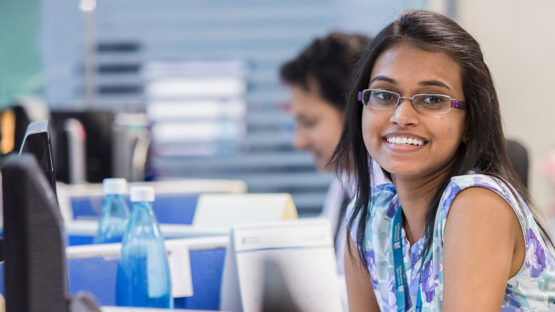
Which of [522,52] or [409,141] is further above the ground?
[409,141]

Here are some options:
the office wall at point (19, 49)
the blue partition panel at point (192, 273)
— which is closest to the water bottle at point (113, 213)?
the blue partition panel at point (192, 273)

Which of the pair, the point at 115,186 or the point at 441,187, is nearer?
the point at 441,187

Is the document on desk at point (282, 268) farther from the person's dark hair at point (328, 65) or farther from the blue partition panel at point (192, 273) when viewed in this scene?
the person's dark hair at point (328, 65)

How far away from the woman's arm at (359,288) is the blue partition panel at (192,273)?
267 mm

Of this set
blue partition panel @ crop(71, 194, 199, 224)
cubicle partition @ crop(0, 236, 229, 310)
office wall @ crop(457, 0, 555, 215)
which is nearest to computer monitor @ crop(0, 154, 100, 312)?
cubicle partition @ crop(0, 236, 229, 310)

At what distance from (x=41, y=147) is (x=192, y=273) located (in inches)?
21.8

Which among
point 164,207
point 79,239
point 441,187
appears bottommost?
point 164,207

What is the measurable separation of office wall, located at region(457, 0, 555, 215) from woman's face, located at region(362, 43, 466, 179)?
243 centimetres

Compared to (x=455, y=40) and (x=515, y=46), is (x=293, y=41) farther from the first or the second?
(x=455, y=40)

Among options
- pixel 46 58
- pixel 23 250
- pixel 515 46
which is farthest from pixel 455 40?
pixel 46 58

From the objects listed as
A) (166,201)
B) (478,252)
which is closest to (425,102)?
(478,252)

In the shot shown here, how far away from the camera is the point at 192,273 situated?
4.81 feet

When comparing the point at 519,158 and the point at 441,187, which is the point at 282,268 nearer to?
the point at 441,187

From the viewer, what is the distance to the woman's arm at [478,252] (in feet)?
3.60
